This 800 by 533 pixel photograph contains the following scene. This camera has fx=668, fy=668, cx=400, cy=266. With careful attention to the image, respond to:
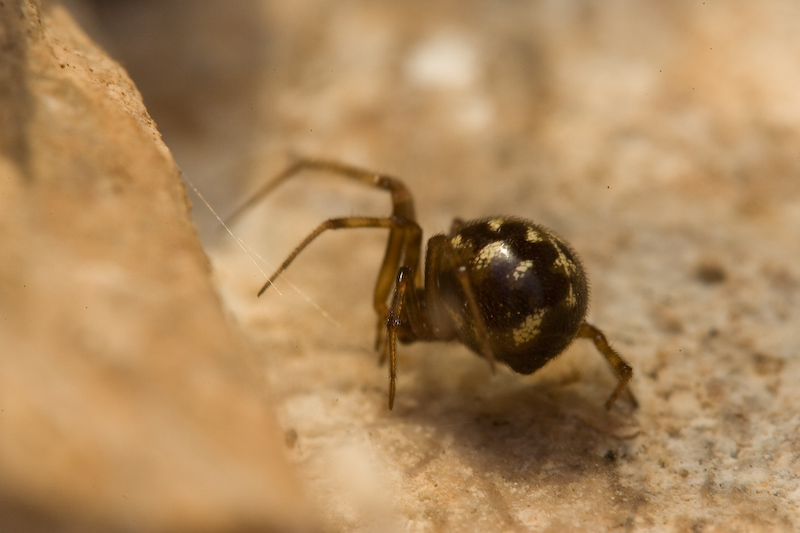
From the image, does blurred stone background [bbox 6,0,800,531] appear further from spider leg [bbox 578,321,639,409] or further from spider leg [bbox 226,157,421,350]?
spider leg [bbox 226,157,421,350]

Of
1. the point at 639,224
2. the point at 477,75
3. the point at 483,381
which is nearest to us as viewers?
the point at 483,381

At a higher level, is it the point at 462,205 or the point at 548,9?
the point at 548,9

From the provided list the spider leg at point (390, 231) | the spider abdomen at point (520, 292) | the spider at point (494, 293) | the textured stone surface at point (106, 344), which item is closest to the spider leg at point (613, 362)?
the spider at point (494, 293)

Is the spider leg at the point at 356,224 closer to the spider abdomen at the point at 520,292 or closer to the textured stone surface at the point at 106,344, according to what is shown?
the spider abdomen at the point at 520,292

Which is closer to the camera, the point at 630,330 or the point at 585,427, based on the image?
the point at 585,427

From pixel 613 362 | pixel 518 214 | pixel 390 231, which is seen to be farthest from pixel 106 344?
pixel 518 214

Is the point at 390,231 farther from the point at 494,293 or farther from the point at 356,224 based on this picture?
the point at 494,293

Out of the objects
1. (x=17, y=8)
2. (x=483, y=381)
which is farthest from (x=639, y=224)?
(x=17, y=8)

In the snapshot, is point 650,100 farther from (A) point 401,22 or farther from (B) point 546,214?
(A) point 401,22
